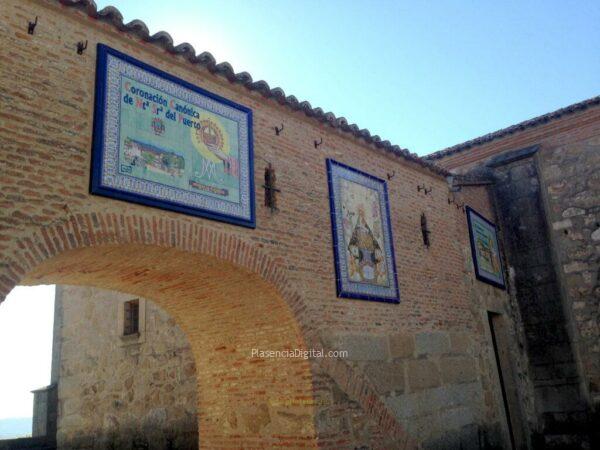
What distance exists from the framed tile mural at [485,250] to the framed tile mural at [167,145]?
5.27m

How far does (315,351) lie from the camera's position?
598cm

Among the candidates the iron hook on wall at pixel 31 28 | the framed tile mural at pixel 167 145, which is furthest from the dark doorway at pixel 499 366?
the iron hook on wall at pixel 31 28

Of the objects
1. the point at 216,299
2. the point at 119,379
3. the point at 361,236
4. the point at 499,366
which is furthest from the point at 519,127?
the point at 119,379

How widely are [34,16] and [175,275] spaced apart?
2.66m

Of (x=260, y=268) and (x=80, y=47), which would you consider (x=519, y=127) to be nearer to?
(x=260, y=268)

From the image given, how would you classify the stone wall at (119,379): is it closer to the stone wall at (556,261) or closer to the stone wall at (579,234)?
the stone wall at (556,261)

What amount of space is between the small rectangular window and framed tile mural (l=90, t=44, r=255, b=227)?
5032 millimetres

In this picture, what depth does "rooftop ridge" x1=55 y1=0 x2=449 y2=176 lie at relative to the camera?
4.89m

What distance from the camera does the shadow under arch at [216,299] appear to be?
4.65m

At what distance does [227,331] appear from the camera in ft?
21.5

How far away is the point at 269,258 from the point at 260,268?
20 centimetres

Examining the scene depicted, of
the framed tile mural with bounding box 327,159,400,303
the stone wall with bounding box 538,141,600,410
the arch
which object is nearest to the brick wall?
the arch

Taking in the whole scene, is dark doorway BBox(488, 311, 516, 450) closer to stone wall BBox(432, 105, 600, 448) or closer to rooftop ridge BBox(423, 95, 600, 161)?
stone wall BBox(432, 105, 600, 448)

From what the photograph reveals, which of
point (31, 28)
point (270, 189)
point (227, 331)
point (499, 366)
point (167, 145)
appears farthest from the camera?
point (499, 366)
